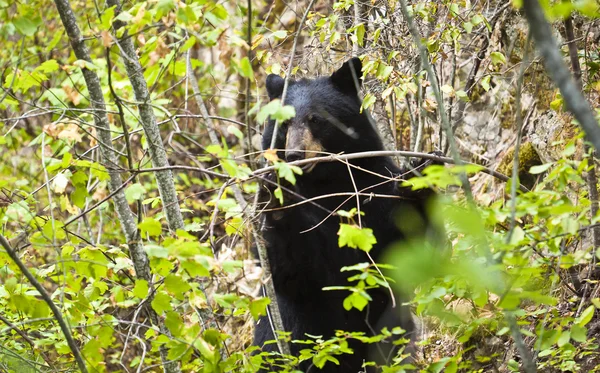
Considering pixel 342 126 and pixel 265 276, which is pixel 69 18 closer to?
pixel 265 276

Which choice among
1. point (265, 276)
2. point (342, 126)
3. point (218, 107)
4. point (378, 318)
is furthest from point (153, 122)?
point (218, 107)

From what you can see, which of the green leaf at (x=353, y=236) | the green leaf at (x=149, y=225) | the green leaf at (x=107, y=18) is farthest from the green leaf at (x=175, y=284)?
the green leaf at (x=107, y=18)

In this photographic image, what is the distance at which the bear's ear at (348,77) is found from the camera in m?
4.82

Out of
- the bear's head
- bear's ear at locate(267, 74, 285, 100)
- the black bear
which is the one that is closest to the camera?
the black bear

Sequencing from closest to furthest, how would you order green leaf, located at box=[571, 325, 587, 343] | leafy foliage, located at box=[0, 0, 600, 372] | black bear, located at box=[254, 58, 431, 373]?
leafy foliage, located at box=[0, 0, 600, 372]
green leaf, located at box=[571, 325, 587, 343]
black bear, located at box=[254, 58, 431, 373]

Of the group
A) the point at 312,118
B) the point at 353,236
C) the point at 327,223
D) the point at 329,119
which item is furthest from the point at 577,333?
the point at 312,118

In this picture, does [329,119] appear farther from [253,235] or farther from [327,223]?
[253,235]

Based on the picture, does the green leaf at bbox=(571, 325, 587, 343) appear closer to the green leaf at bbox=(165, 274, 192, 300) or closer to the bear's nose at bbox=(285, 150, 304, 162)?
the green leaf at bbox=(165, 274, 192, 300)

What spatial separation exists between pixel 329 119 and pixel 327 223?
0.78m

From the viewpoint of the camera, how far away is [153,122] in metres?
3.45

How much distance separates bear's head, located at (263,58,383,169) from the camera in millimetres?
4738

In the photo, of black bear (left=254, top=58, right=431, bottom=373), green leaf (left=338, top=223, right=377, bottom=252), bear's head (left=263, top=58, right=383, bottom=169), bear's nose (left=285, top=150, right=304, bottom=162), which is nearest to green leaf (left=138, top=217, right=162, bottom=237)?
green leaf (left=338, top=223, right=377, bottom=252)

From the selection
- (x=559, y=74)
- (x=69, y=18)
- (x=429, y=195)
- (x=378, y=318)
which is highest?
(x=69, y=18)

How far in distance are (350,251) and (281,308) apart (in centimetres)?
68
